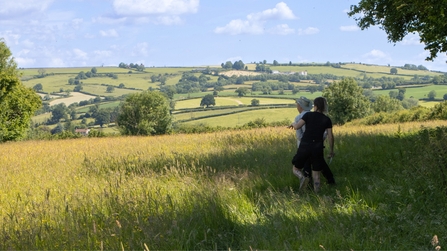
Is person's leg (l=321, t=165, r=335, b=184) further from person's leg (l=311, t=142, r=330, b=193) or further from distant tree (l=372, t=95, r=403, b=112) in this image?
distant tree (l=372, t=95, r=403, b=112)

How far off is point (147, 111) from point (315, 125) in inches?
2587

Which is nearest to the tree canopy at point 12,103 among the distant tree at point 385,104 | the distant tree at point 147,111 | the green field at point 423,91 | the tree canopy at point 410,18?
the distant tree at point 147,111

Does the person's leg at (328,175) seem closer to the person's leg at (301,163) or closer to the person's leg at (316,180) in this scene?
the person's leg at (316,180)

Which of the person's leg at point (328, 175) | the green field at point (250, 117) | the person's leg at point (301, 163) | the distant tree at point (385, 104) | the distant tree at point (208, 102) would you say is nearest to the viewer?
the person's leg at point (301, 163)

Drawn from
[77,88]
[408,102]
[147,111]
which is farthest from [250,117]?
[77,88]

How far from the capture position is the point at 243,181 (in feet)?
31.1

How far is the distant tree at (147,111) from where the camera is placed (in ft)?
237

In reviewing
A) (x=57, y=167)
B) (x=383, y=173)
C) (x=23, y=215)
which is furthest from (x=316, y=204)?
(x=57, y=167)

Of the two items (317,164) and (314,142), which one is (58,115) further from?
(317,164)

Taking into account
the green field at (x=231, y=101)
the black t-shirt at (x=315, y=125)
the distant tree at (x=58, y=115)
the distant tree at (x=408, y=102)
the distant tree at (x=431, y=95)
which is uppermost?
the black t-shirt at (x=315, y=125)

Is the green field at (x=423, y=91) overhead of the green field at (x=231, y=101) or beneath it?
overhead

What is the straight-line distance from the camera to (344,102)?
3081 inches

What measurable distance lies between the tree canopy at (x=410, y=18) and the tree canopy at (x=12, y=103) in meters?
37.8

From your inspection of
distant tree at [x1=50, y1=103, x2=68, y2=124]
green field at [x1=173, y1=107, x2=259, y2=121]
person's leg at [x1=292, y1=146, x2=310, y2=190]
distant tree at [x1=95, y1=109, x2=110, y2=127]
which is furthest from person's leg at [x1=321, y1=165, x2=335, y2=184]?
distant tree at [x1=50, y1=103, x2=68, y2=124]
